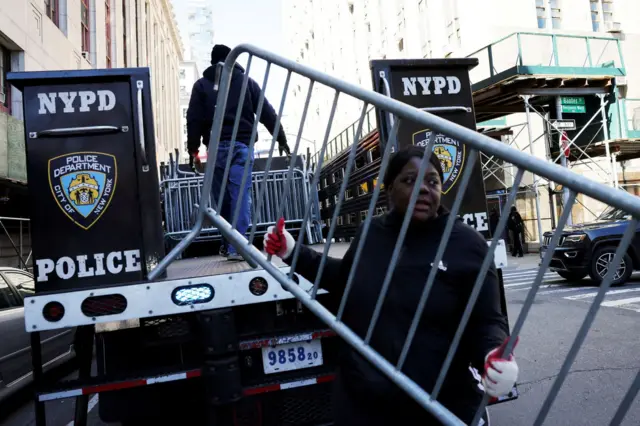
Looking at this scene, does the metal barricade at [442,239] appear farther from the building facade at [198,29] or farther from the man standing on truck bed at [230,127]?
the building facade at [198,29]

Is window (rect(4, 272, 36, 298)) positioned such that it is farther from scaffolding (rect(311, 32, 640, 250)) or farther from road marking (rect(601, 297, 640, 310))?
scaffolding (rect(311, 32, 640, 250))

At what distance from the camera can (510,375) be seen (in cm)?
140

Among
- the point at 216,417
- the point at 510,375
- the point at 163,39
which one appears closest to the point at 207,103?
the point at 216,417

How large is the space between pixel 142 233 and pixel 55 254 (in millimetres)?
450

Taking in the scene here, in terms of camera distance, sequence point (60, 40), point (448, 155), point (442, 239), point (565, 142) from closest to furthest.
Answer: point (442, 239) < point (448, 155) < point (565, 142) < point (60, 40)

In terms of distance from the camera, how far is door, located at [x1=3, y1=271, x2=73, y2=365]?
4.82m

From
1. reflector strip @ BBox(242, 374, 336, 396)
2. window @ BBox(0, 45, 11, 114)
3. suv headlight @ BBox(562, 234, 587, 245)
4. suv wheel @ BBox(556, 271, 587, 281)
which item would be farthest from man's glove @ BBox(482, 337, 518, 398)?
window @ BBox(0, 45, 11, 114)

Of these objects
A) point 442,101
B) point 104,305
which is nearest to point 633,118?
point 442,101

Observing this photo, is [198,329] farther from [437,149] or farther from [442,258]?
[437,149]

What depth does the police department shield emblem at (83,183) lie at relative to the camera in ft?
8.70

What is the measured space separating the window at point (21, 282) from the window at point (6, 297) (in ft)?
0.54

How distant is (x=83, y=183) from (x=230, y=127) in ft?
5.63

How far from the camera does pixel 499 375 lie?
140cm

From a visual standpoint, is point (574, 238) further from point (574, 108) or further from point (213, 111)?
point (574, 108)
